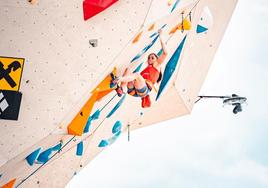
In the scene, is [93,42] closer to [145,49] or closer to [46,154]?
[145,49]

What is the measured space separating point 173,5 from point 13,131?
5.99 ft

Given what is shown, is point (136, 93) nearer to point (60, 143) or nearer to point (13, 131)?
point (60, 143)

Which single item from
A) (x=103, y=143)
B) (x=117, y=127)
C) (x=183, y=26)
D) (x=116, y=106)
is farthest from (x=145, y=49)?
(x=103, y=143)

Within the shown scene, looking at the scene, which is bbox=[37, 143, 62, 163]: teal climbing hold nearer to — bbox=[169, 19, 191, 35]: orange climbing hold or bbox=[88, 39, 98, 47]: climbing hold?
bbox=[88, 39, 98, 47]: climbing hold

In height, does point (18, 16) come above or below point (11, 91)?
above

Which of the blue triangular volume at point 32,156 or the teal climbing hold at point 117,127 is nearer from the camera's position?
the blue triangular volume at point 32,156

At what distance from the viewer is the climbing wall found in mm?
2725

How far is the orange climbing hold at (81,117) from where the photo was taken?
3.21 m

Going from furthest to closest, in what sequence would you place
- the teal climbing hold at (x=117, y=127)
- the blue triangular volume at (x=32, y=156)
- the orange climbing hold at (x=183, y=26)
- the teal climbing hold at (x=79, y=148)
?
the teal climbing hold at (x=117, y=127) < the teal climbing hold at (x=79, y=148) < the orange climbing hold at (x=183, y=26) < the blue triangular volume at (x=32, y=156)

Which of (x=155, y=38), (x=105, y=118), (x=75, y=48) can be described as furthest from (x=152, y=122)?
(x=75, y=48)

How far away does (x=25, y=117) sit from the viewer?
284 centimetres

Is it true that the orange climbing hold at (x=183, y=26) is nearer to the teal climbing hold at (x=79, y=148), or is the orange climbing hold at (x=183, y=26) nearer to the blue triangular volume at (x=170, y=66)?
the blue triangular volume at (x=170, y=66)

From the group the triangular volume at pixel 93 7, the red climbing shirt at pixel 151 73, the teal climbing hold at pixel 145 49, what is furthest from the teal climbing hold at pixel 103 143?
the triangular volume at pixel 93 7

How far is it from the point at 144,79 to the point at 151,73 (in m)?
0.16
